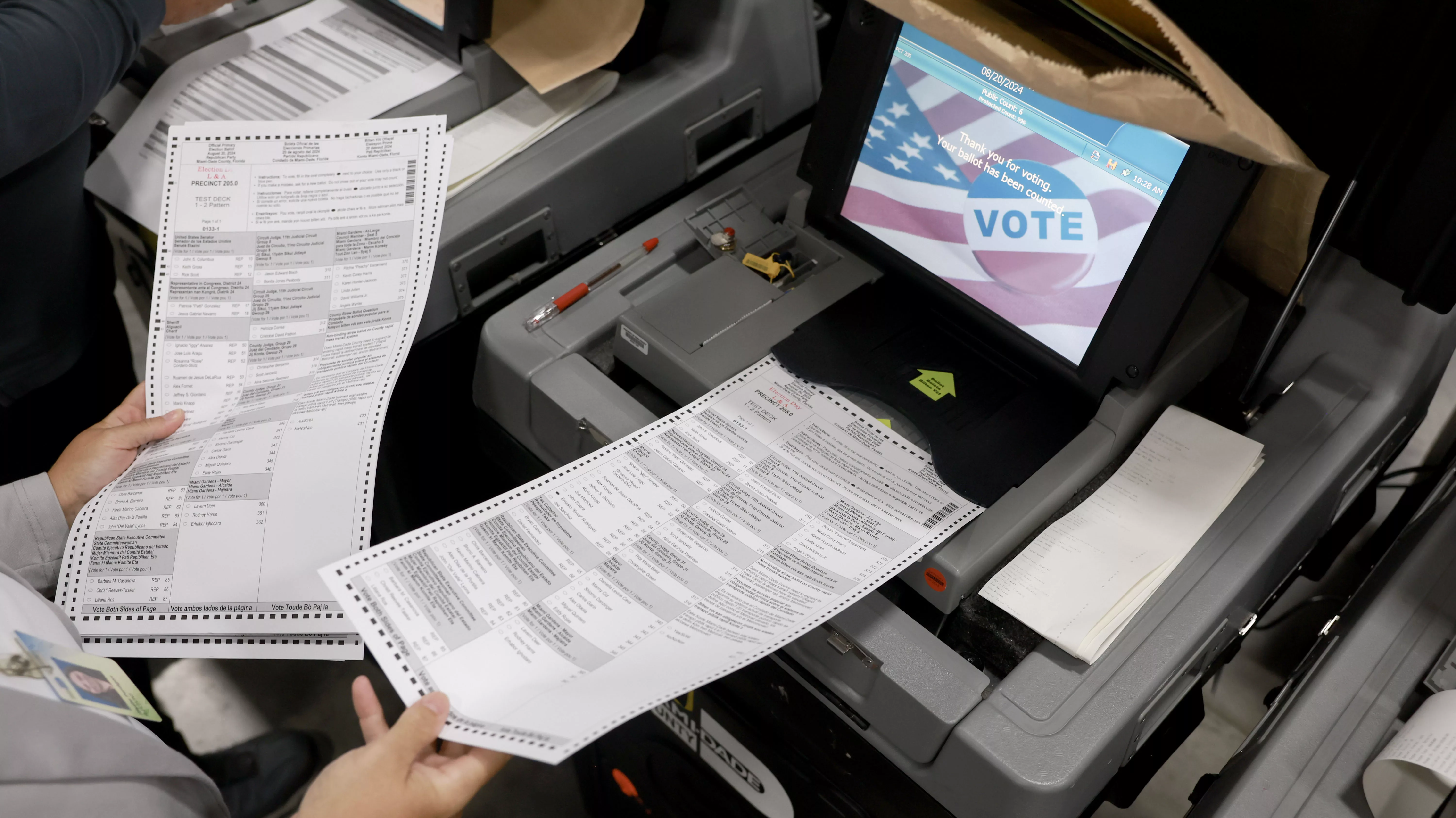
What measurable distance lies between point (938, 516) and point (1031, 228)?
0.26 m

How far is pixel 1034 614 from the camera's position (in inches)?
33.9

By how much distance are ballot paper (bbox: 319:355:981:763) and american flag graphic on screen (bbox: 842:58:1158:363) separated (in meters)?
0.17

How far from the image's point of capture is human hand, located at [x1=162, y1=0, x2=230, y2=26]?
4.08 ft

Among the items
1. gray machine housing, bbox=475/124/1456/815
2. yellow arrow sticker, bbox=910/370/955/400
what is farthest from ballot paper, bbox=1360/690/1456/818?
yellow arrow sticker, bbox=910/370/955/400

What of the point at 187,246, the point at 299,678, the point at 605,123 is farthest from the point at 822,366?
the point at 299,678

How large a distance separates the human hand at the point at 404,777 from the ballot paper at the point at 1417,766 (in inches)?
26.6

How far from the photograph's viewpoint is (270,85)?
1.25 m

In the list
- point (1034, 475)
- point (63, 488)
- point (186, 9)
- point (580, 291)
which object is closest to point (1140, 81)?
point (1034, 475)

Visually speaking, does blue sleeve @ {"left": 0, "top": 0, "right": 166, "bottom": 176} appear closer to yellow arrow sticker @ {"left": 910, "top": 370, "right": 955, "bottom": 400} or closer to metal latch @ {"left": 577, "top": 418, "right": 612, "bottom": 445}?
metal latch @ {"left": 577, "top": 418, "right": 612, "bottom": 445}

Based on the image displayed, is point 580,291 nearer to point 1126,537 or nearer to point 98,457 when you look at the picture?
point 98,457

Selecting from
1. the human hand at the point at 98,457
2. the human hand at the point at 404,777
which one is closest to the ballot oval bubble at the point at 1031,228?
the human hand at the point at 404,777

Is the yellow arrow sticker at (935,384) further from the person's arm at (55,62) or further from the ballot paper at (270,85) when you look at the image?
the person's arm at (55,62)

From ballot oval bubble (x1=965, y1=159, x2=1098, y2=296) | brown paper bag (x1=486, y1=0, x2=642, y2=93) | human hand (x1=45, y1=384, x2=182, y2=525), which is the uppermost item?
ballot oval bubble (x1=965, y1=159, x2=1098, y2=296)

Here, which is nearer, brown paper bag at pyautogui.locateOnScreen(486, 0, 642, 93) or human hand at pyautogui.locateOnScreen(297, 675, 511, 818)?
human hand at pyautogui.locateOnScreen(297, 675, 511, 818)
